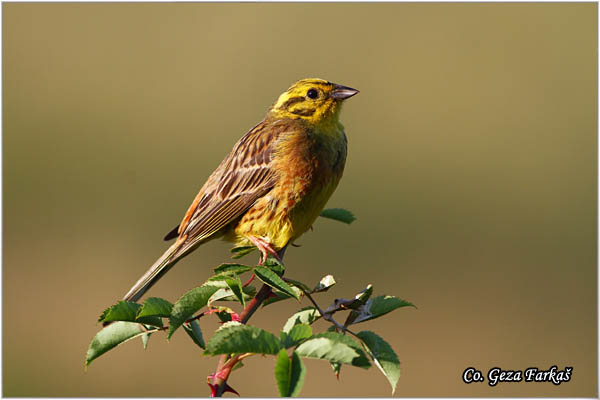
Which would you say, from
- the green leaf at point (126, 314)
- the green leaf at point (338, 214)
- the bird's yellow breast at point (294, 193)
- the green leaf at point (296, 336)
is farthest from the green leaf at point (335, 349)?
the bird's yellow breast at point (294, 193)

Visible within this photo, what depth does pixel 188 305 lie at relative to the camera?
2.13 metres

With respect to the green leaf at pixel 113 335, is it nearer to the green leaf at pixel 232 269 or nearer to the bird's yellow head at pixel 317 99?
the green leaf at pixel 232 269

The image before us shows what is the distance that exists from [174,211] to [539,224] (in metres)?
4.44

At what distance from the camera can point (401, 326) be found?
290 inches

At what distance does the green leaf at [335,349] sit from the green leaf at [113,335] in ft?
2.11

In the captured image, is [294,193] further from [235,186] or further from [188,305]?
[188,305]

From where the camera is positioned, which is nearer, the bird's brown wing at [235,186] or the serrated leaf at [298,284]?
the serrated leaf at [298,284]

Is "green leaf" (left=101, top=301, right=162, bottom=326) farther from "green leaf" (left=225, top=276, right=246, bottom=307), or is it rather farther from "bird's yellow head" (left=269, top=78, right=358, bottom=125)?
"bird's yellow head" (left=269, top=78, right=358, bottom=125)

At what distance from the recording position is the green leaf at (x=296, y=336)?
1.92 metres

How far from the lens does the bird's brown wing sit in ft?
12.0

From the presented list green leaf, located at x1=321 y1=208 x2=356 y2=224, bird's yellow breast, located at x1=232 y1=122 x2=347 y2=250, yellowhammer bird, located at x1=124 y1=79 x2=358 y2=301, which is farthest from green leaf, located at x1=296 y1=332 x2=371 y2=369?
bird's yellow breast, located at x1=232 y1=122 x2=347 y2=250

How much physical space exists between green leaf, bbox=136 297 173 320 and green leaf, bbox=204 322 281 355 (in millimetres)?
328

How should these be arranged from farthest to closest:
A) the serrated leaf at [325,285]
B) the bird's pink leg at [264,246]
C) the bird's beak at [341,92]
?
the bird's beak at [341,92] → the bird's pink leg at [264,246] → the serrated leaf at [325,285]

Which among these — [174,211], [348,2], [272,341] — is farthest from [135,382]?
[348,2]
